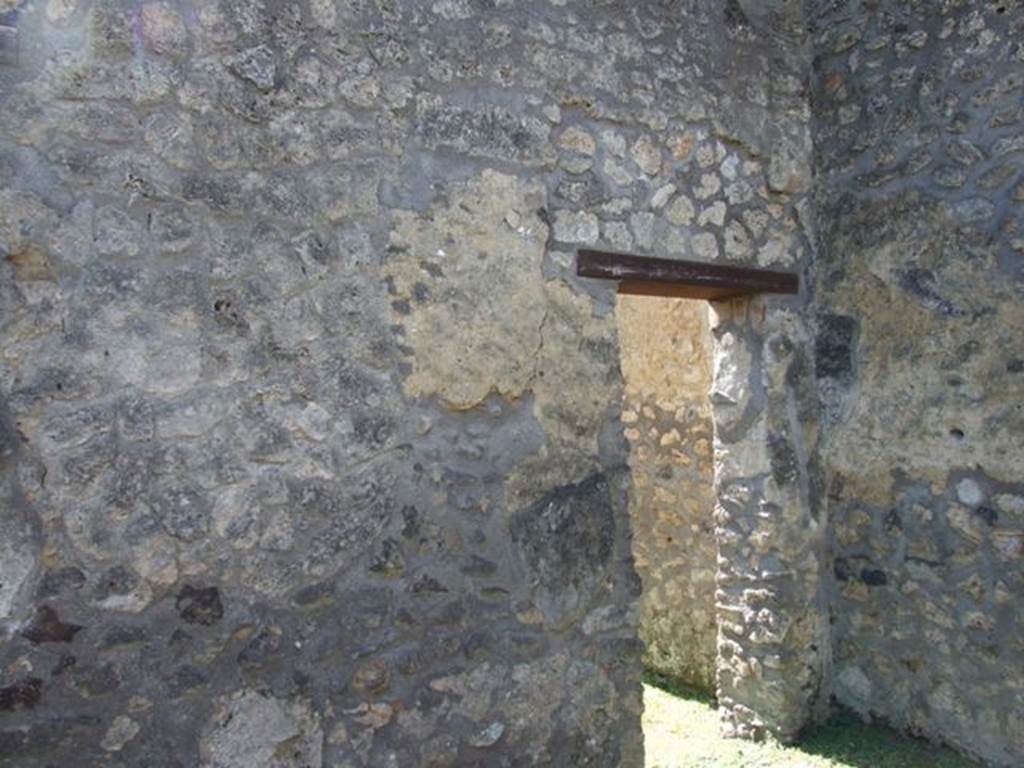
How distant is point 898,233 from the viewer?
3.48 m

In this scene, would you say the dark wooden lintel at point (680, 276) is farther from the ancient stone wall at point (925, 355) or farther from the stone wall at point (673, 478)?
the stone wall at point (673, 478)

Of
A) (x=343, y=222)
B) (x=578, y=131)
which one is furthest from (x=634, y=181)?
(x=343, y=222)

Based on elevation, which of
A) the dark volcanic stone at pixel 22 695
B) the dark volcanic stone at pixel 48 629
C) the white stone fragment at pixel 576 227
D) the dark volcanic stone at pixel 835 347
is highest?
the white stone fragment at pixel 576 227

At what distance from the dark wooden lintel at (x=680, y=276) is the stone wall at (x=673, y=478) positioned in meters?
0.69

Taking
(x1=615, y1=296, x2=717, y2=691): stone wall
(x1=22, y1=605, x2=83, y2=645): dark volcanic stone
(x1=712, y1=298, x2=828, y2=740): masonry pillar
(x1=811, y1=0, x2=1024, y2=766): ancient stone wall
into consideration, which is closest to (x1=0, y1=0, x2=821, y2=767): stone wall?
(x1=22, y1=605, x2=83, y2=645): dark volcanic stone

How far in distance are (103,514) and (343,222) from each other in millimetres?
967

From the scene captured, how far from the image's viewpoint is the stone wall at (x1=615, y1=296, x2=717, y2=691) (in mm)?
4309

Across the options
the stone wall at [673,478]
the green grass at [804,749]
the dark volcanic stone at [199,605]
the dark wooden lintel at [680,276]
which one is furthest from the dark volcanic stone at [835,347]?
the dark volcanic stone at [199,605]

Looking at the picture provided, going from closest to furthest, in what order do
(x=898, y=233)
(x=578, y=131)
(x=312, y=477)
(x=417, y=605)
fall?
(x=312, y=477) < (x=417, y=605) < (x=578, y=131) < (x=898, y=233)

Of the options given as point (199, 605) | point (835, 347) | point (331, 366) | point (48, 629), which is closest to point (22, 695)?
point (48, 629)

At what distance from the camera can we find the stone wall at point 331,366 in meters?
2.01

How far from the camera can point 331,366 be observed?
7.78ft

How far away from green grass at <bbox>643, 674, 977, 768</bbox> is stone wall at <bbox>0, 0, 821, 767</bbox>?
2.52 ft

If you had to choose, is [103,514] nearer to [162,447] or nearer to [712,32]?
[162,447]
